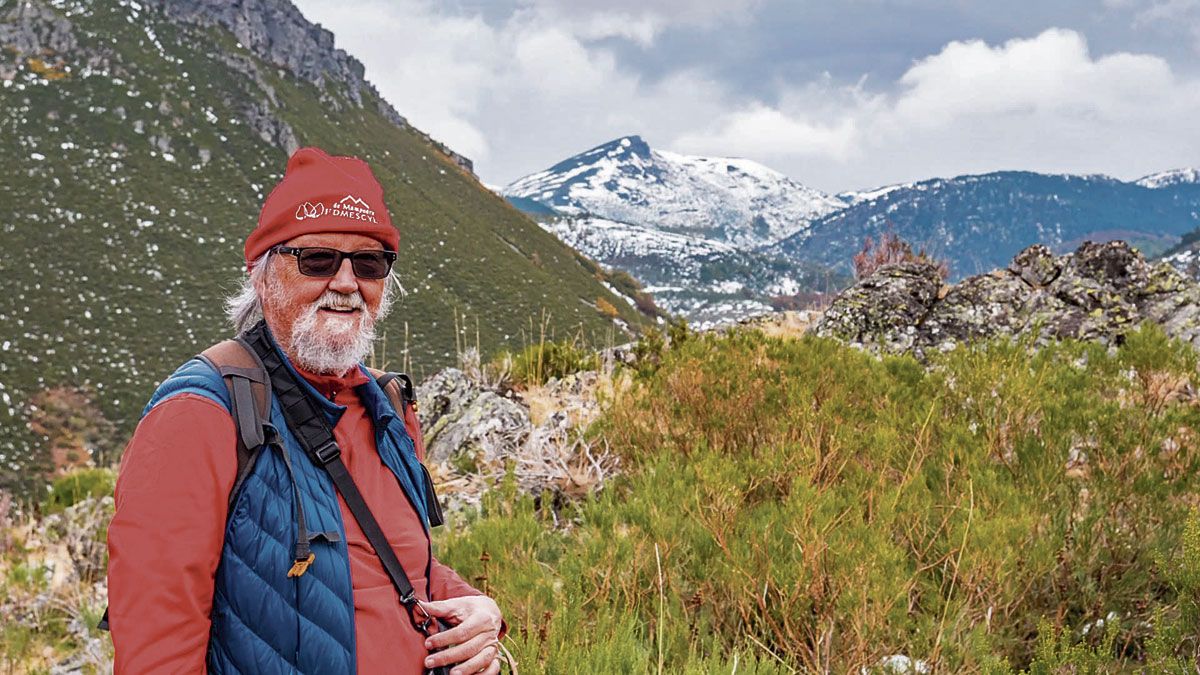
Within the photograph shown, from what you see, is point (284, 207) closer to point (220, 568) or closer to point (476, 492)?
point (220, 568)

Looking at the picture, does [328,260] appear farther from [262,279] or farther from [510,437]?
[510,437]

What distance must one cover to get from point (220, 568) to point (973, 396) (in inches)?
154

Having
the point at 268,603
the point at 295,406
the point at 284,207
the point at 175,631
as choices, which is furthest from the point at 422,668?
the point at 284,207

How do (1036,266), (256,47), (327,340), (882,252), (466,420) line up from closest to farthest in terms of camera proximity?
(327,340) < (466,420) < (1036,266) < (882,252) < (256,47)

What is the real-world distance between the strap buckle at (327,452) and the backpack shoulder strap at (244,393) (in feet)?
0.46

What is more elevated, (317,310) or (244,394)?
(317,310)

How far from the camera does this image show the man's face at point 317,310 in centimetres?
183

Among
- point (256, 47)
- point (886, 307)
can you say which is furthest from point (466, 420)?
point (256, 47)

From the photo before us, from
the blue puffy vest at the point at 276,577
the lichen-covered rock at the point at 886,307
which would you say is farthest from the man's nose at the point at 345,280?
the lichen-covered rock at the point at 886,307

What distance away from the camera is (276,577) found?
5.00 feet

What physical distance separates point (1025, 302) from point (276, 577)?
7882mm

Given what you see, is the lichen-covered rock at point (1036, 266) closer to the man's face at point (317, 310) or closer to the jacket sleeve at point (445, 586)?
the jacket sleeve at point (445, 586)

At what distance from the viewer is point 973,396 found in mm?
4105

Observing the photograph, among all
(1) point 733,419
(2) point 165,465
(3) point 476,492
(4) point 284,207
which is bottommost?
(3) point 476,492
